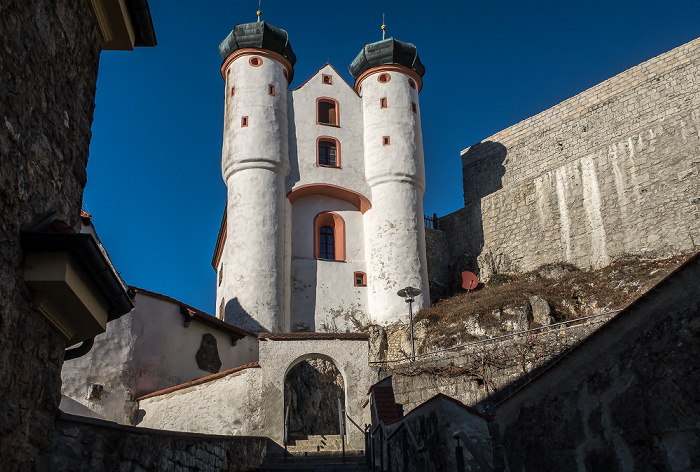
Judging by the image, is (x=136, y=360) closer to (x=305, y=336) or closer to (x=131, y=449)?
(x=305, y=336)

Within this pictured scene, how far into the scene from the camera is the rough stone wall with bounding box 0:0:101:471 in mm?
4344

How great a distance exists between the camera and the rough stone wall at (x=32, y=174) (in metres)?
4.34

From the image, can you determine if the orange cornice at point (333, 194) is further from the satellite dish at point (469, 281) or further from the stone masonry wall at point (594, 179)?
the stone masonry wall at point (594, 179)

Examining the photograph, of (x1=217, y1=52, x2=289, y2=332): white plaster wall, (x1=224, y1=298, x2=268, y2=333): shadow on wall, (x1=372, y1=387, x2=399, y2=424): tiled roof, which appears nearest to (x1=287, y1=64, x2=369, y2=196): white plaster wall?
(x1=217, y1=52, x2=289, y2=332): white plaster wall

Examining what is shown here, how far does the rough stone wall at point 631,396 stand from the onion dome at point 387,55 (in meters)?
25.9

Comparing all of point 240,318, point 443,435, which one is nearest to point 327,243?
point 240,318

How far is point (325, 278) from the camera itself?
26.3m

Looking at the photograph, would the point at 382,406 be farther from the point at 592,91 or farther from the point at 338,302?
the point at 592,91

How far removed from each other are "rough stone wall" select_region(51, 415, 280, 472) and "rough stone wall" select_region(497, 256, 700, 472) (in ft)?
11.2

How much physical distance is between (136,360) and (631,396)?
14490mm

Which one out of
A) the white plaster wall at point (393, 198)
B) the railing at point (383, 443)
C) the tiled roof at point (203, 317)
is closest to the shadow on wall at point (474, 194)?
the white plaster wall at point (393, 198)

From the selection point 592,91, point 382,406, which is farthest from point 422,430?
point 592,91

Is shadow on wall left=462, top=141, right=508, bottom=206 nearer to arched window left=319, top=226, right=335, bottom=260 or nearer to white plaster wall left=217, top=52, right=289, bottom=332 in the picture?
arched window left=319, top=226, right=335, bottom=260

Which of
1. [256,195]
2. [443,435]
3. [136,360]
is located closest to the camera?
[443,435]
